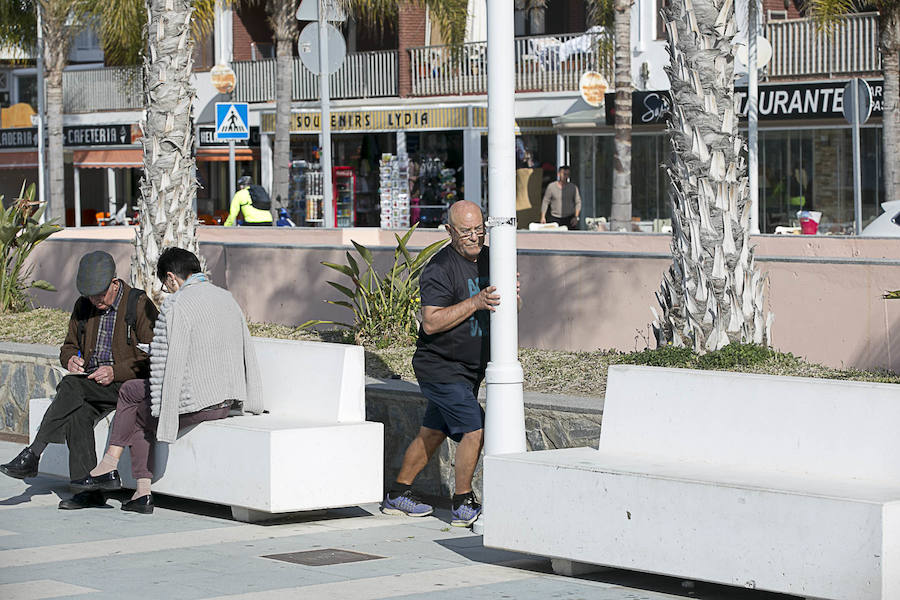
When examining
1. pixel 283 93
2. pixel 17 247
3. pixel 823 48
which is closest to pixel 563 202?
pixel 823 48

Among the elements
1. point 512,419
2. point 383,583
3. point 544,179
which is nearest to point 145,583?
point 383,583

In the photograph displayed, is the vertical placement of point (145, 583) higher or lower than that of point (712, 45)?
lower

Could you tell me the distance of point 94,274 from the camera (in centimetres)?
936

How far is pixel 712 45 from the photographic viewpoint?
965 centimetres

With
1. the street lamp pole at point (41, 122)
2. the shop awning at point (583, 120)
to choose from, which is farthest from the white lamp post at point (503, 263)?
the street lamp pole at point (41, 122)

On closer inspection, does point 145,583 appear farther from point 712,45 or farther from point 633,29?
point 633,29

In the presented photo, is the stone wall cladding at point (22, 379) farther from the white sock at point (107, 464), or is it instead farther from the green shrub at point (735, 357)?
the green shrub at point (735, 357)

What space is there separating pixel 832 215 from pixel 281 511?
24.1m

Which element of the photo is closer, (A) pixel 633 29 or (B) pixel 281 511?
(B) pixel 281 511

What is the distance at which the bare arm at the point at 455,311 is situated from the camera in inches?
319

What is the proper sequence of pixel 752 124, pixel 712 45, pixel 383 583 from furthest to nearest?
pixel 752 124
pixel 712 45
pixel 383 583

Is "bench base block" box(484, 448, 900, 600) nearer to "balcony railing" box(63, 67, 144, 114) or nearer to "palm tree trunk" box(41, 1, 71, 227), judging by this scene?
"palm tree trunk" box(41, 1, 71, 227)

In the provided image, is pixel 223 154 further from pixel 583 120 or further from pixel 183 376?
pixel 183 376

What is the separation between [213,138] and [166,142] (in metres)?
29.3
